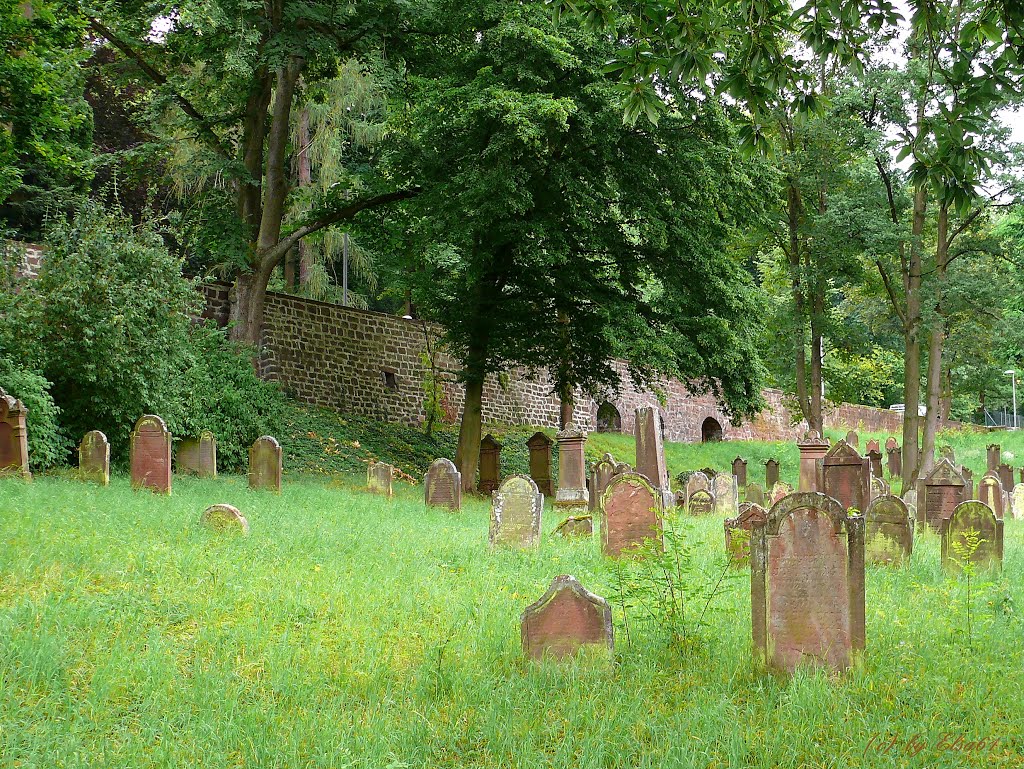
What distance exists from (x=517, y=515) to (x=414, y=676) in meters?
4.32

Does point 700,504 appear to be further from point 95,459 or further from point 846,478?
point 95,459

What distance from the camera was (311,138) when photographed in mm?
26547

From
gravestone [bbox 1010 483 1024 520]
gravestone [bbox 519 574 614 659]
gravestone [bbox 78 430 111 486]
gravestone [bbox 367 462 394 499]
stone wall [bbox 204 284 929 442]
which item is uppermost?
stone wall [bbox 204 284 929 442]

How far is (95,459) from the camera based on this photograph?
12508 mm

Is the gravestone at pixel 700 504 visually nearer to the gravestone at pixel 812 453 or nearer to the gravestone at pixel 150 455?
the gravestone at pixel 812 453

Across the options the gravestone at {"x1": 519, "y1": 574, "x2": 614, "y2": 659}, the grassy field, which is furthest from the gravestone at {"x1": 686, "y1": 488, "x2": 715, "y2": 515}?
the gravestone at {"x1": 519, "y1": 574, "x2": 614, "y2": 659}

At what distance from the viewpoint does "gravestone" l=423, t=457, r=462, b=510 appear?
533 inches

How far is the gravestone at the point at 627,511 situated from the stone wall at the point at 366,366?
10.7 m

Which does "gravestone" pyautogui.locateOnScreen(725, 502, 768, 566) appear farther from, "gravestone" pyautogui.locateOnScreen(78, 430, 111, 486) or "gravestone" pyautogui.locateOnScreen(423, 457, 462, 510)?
"gravestone" pyautogui.locateOnScreen(78, 430, 111, 486)

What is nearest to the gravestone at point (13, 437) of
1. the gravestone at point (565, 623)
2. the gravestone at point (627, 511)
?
the gravestone at point (627, 511)

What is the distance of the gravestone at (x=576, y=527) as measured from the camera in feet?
34.8

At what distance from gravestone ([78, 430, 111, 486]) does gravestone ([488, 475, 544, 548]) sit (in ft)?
18.5

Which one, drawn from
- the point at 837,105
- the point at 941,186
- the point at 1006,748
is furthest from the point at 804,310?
the point at 1006,748

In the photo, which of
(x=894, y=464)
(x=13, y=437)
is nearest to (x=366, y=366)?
(x=13, y=437)
